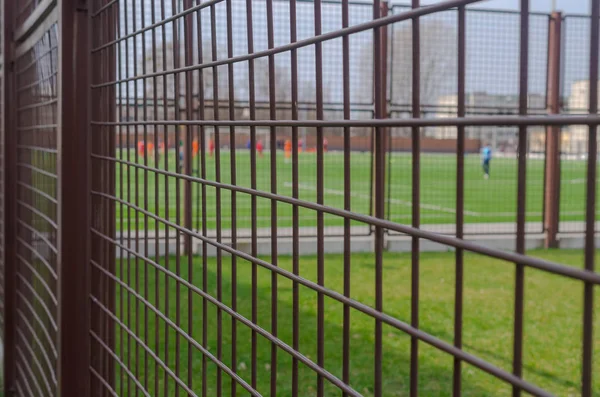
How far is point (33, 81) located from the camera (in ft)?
13.2

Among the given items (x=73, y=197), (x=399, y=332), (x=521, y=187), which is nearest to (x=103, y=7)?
(x=73, y=197)

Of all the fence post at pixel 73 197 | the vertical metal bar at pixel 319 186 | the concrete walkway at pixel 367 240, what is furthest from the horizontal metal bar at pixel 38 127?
the concrete walkway at pixel 367 240

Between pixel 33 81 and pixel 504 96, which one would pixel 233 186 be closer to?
pixel 33 81

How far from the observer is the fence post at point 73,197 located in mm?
2777

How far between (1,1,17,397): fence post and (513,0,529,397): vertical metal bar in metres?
4.09

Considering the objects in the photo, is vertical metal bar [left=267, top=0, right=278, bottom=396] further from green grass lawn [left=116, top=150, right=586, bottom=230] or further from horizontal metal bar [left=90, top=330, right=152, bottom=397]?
green grass lawn [left=116, top=150, right=586, bottom=230]

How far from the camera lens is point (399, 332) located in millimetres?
7066

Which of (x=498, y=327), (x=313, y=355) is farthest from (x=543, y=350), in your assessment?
(x=313, y=355)

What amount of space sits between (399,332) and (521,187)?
20.9ft

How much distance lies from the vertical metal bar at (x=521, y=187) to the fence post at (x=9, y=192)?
4.09 metres

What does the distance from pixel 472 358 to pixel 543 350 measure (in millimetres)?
5783

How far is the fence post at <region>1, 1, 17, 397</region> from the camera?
459cm

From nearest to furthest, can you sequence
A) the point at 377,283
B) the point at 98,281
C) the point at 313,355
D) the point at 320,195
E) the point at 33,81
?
the point at 377,283 → the point at 320,195 → the point at 98,281 → the point at 33,81 → the point at 313,355

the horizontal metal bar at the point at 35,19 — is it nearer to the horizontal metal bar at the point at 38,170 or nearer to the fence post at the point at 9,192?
the fence post at the point at 9,192
